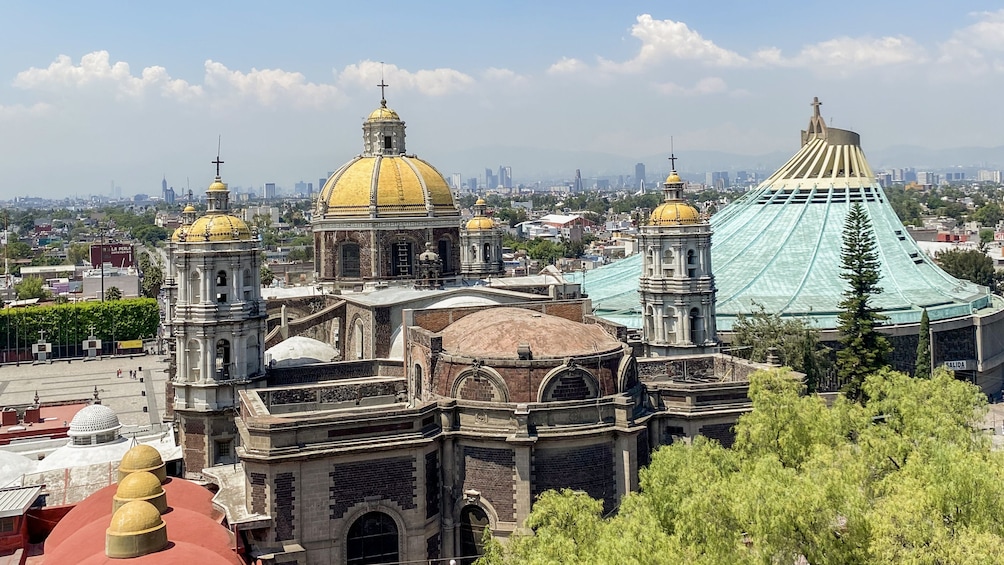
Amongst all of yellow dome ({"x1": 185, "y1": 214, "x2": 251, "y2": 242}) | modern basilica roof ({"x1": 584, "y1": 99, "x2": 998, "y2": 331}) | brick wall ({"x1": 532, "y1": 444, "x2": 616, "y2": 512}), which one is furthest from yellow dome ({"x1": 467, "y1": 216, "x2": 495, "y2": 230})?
brick wall ({"x1": 532, "y1": 444, "x2": 616, "y2": 512})

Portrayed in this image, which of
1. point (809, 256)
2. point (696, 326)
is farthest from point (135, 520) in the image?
point (809, 256)

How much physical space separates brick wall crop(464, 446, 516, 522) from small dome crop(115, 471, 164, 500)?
785 centimetres

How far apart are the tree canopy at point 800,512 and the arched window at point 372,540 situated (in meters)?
4.68

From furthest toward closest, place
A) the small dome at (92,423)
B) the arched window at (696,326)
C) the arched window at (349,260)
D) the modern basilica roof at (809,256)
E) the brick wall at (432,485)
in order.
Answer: the modern basilica roof at (809,256) < the arched window at (349,260) < the arched window at (696,326) < the small dome at (92,423) < the brick wall at (432,485)

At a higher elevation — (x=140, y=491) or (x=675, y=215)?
(x=675, y=215)

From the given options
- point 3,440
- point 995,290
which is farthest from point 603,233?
point 3,440

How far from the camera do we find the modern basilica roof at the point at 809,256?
51750 millimetres

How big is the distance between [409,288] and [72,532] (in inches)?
694

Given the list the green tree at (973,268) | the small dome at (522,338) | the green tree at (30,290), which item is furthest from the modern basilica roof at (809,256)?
the green tree at (30,290)

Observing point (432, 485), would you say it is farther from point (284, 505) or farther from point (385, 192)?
point (385, 192)

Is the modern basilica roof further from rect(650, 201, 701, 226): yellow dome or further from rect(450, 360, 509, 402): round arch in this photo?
rect(450, 360, 509, 402): round arch

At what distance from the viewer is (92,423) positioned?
31.5 metres

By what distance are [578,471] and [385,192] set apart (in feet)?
61.2

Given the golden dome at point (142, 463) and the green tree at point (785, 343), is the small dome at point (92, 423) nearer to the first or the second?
the golden dome at point (142, 463)
